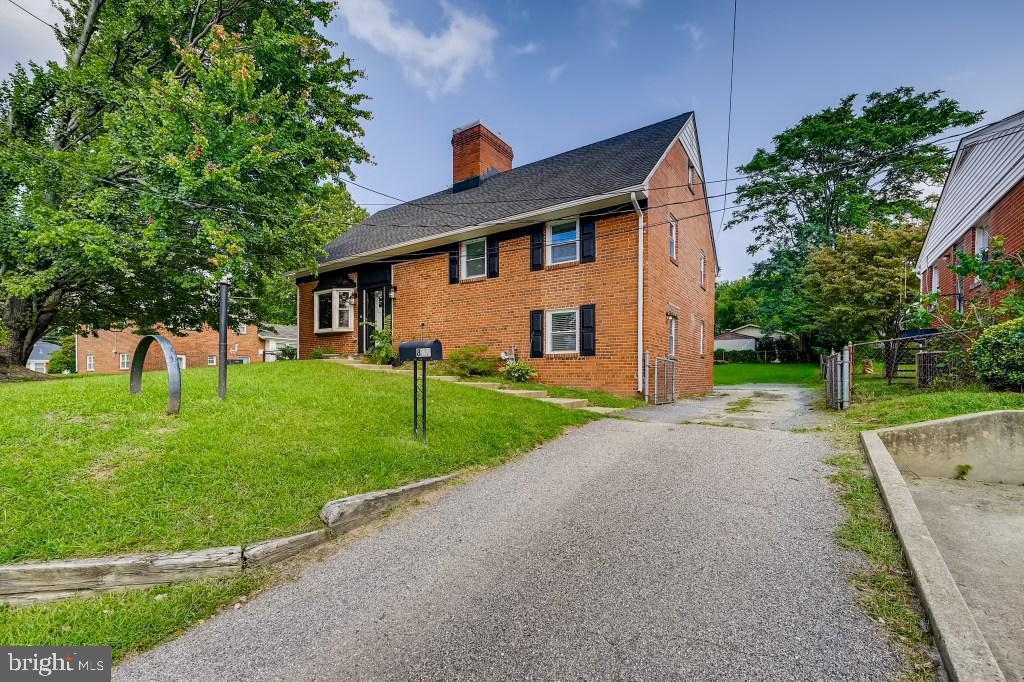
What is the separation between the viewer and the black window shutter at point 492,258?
42.1ft

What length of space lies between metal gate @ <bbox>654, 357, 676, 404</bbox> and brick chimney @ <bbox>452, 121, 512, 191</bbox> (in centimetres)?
997

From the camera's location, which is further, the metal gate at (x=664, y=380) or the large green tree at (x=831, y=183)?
the large green tree at (x=831, y=183)

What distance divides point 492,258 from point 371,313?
537cm

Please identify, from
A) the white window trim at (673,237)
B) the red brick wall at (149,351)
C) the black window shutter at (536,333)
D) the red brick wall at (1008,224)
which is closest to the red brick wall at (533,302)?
the black window shutter at (536,333)

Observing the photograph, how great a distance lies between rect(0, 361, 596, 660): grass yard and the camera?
255cm

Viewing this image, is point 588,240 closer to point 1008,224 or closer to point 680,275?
point 680,275

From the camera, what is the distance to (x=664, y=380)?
36.4 ft

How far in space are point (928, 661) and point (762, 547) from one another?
1130 mm

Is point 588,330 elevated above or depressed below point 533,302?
below

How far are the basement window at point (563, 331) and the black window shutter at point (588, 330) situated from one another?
133 mm

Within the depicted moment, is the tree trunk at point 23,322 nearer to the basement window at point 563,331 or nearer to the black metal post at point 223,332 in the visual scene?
the black metal post at point 223,332

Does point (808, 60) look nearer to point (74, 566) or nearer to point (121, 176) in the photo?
point (74, 566)

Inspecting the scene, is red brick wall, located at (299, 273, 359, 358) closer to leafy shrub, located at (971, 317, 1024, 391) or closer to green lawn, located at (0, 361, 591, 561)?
green lawn, located at (0, 361, 591, 561)

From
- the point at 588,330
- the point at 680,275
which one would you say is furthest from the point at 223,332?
the point at 680,275
